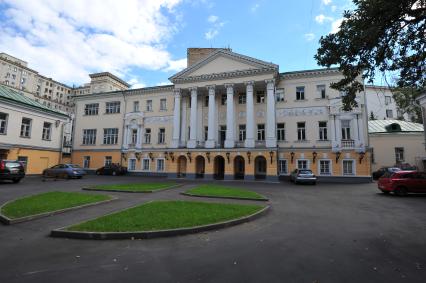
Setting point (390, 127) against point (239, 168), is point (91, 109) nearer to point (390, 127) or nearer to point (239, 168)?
point (239, 168)

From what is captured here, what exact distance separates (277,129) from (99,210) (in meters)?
24.3

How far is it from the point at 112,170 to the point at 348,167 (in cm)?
2831

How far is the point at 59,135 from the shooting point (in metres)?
33.3

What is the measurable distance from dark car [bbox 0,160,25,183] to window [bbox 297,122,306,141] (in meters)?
26.9

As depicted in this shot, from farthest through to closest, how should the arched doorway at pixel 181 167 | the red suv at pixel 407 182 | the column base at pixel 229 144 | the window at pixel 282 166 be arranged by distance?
1. the arched doorway at pixel 181 167
2. the column base at pixel 229 144
3. the window at pixel 282 166
4. the red suv at pixel 407 182

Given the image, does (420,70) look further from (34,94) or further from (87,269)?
(34,94)

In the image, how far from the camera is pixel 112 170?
34.2 meters

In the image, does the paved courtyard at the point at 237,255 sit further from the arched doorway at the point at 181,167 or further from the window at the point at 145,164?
the window at the point at 145,164

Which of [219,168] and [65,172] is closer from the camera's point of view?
[65,172]

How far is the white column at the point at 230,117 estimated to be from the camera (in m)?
29.7

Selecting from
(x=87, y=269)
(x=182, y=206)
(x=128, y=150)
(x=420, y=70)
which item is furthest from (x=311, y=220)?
(x=128, y=150)

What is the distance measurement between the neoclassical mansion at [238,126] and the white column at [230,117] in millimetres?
117

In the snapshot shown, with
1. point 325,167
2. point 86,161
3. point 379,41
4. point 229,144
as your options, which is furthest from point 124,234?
point 86,161

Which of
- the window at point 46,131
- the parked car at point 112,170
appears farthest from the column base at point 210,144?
the window at point 46,131
